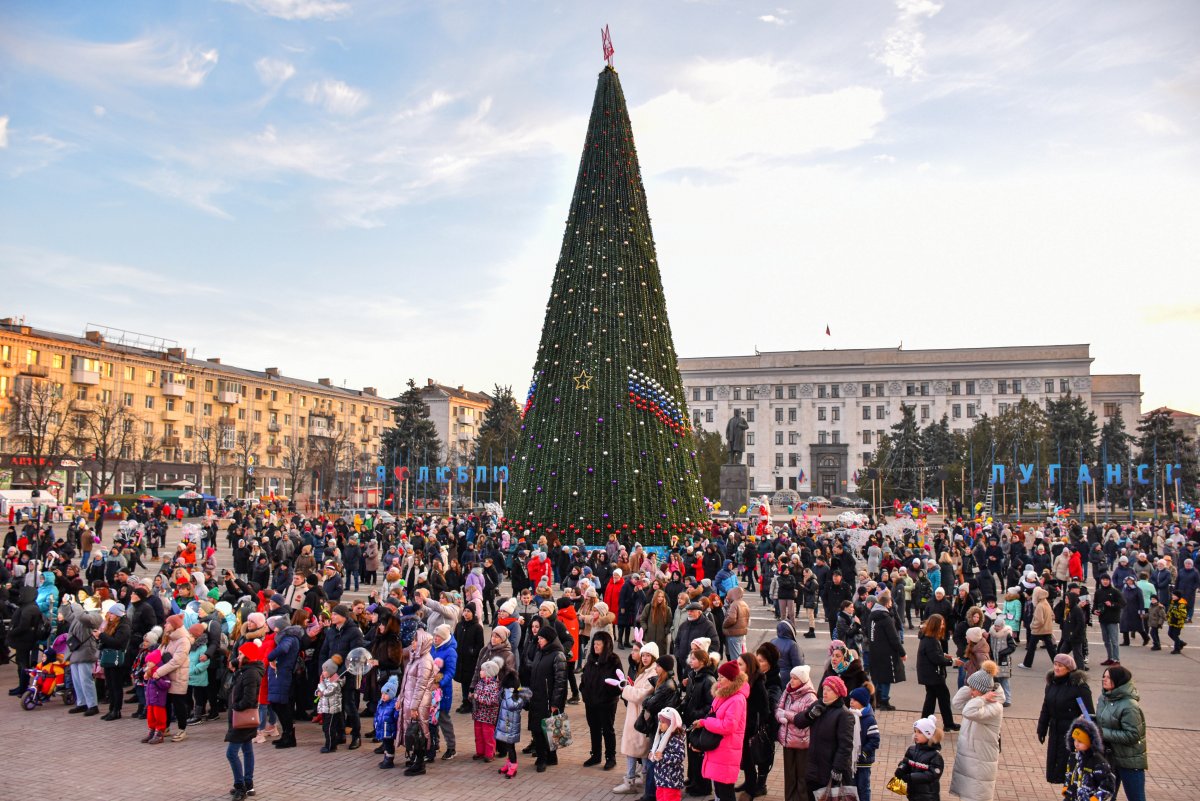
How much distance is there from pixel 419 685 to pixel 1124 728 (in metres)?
6.61

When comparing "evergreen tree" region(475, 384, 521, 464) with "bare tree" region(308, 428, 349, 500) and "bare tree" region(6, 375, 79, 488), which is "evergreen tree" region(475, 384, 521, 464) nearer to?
"bare tree" region(308, 428, 349, 500)

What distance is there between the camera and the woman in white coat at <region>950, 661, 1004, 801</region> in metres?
7.34

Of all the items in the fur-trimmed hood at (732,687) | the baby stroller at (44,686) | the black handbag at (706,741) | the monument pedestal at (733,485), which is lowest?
the baby stroller at (44,686)

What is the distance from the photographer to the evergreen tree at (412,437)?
6544 cm

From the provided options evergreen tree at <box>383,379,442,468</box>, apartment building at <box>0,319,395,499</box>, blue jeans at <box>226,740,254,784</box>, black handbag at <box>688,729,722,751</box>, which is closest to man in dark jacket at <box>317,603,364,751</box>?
blue jeans at <box>226,740,254,784</box>

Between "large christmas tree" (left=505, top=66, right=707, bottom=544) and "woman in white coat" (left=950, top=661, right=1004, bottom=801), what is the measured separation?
15892mm

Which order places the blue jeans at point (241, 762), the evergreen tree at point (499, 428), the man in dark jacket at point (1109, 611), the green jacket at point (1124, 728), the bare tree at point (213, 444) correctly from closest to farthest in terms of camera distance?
the green jacket at point (1124, 728), the blue jeans at point (241, 762), the man in dark jacket at point (1109, 611), the evergreen tree at point (499, 428), the bare tree at point (213, 444)

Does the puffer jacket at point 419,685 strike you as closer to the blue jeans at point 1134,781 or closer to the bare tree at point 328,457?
the blue jeans at point 1134,781

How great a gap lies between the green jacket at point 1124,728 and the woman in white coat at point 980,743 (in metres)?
0.85

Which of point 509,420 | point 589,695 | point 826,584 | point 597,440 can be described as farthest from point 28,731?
point 509,420

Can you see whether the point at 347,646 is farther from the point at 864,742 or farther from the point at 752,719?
the point at 864,742

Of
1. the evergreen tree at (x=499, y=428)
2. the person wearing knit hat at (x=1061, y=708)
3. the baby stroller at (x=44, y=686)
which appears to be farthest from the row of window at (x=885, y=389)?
the person wearing knit hat at (x=1061, y=708)

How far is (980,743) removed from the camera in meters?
7.40

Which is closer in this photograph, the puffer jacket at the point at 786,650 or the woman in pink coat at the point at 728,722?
the woman in pink coat at the point at 728,722
